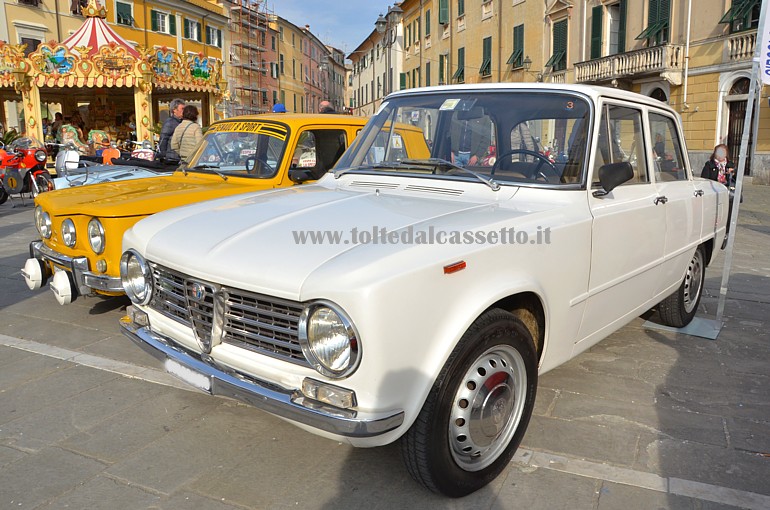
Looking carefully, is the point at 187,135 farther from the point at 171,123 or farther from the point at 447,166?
the point at 447,166

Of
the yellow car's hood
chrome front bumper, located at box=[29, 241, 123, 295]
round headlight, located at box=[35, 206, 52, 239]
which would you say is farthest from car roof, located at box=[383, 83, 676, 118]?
round headlight, located at box=[35, 206, 52, 239]

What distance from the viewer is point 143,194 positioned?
5.08 m

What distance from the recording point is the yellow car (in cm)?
454

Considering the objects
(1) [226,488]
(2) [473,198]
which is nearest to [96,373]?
(1) [226,488]

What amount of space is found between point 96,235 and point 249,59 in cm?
5116

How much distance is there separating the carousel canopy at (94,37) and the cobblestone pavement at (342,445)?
15.4 metres

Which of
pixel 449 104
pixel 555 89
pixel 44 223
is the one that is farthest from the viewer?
pixel 44 223

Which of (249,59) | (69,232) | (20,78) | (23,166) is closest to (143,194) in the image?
(69,232)

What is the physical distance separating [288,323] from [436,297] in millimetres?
572

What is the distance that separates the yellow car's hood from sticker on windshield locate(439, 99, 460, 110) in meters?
2.15

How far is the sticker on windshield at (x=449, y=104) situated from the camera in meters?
3.80

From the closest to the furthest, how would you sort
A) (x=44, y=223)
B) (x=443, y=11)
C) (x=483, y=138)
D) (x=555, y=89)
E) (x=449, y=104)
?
1. (x=555, y=89)
2. (x=483, y=138)
3. (x=449, y=104)
4. (x=44, y=223)
5. (x=443, y=11)

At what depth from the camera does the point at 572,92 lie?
3.46m

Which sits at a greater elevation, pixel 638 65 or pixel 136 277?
pixel 638 65
